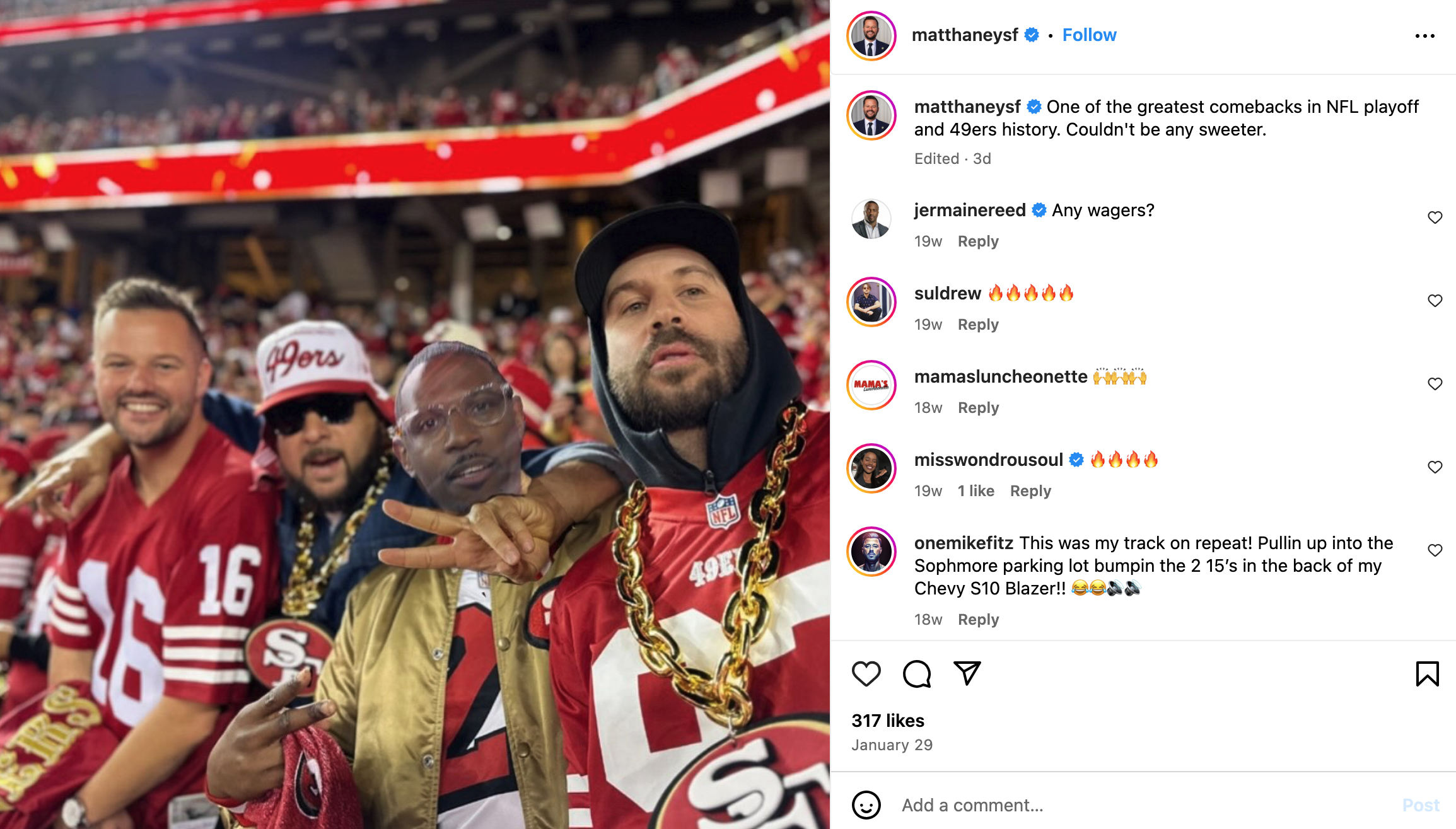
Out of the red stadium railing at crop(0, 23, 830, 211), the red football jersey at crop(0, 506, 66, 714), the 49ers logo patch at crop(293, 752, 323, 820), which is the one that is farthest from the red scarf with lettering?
the red stadium railing at crop(0, 23, 830, 211)

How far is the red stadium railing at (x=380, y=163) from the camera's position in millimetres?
11234

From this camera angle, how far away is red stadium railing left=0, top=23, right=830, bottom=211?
1123cm

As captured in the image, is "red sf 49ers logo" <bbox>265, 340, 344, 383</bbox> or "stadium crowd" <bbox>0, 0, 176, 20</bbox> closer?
"red sf 49ers logo" <bbox>265, 340, 344, 383</bbox>

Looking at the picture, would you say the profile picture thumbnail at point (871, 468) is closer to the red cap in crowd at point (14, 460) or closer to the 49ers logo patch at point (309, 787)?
the 49ers logo patch at point (309, 787)

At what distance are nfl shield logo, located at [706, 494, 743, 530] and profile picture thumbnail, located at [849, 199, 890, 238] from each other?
382mm

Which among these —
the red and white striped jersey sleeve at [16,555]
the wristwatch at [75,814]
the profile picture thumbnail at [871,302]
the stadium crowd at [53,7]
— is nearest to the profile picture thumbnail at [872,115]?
the profile picture thumbnail at [871,302]

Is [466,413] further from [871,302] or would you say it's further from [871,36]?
[871,36]

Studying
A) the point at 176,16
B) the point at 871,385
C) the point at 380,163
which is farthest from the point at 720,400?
the point at 176,16

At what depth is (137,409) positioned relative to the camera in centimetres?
224

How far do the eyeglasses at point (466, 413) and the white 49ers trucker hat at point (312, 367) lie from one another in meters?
0.47

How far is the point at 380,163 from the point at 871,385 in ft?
41.2

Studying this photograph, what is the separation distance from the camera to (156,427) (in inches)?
88.5

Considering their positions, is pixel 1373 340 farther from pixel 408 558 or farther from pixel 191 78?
pixel 191 78

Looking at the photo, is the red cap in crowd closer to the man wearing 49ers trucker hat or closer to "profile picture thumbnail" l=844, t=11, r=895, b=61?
the man wearing 49ers trucker hat
